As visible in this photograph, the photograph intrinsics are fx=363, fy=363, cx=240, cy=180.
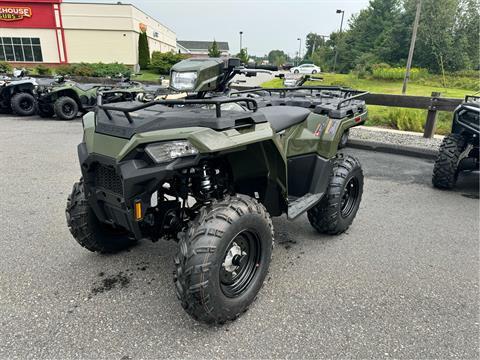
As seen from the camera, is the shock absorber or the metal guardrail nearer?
the shock absorber

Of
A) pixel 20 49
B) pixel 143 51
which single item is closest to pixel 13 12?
pixel 20 49

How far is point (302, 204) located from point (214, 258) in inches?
46.6

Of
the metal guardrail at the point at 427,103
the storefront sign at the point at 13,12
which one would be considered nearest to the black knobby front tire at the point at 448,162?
the metal guardrail at the point at 427,103

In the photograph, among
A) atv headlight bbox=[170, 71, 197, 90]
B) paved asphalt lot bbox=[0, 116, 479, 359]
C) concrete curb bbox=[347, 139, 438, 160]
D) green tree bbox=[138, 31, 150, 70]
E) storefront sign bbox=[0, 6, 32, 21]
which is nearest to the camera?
paved asphalt lot bbox=[0, 116, 479, 359]

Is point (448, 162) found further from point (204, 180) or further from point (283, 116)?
point (204, 180)

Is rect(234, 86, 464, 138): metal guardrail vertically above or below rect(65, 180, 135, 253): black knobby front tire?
above

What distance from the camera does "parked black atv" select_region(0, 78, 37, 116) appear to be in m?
11.4

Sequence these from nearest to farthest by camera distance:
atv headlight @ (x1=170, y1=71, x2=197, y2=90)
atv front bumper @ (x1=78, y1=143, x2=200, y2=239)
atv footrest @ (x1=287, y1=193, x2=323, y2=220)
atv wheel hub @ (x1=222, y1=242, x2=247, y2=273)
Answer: atv front bumper @ (x1=78, y1=143, x2=200, y2=239) → atv wheel hub @ (x1=222, y1=242, x2=247, y2=273) → atv footrest @ (x1=287, y1=193, x2=323, y2=220) → atv headlight @ (x1=170, y1=71, x2=197, y2=90)

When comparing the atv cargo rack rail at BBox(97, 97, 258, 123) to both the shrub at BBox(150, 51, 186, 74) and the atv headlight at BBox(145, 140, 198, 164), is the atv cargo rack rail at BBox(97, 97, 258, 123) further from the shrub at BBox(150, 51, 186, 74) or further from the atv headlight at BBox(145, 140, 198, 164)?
the shrub at BBox(150, 51, 186, 74)

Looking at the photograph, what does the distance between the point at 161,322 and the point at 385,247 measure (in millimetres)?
2153

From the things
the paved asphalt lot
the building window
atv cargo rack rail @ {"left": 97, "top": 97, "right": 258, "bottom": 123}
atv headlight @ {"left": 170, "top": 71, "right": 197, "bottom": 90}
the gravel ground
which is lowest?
the paved asphalt lot

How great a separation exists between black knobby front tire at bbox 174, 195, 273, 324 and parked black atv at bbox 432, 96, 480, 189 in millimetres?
3662

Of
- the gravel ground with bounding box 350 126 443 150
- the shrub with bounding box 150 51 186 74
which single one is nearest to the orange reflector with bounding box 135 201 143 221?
the gravel ground with bounding box 350 126 443 150

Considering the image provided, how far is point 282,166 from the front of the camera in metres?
2.64
